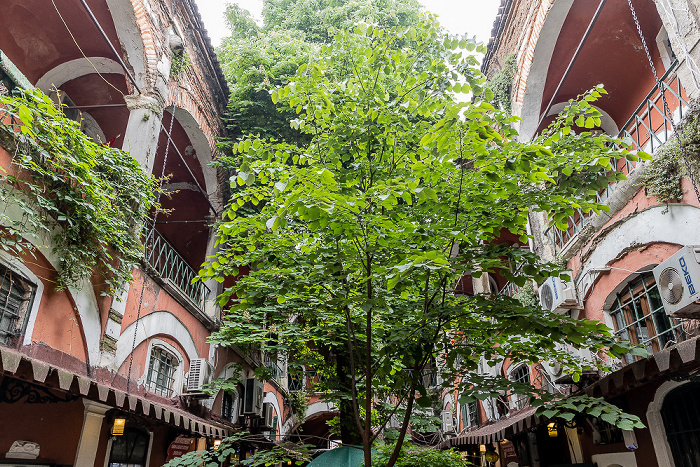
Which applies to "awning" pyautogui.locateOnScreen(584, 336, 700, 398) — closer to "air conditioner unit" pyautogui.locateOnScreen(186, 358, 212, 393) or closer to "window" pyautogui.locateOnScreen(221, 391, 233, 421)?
"air conditioner unit" pyautogui.locateOnScreen(186, 358, 212, 393)

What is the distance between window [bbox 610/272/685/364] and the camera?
5.49 metres

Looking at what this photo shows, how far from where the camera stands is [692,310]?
415 cm

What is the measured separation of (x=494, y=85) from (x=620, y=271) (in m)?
5.58

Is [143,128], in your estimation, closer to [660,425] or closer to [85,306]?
[85,306]

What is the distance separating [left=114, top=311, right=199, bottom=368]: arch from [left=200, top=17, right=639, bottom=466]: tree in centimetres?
320

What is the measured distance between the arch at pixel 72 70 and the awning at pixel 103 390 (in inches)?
236

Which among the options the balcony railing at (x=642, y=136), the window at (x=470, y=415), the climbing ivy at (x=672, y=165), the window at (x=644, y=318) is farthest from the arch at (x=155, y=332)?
the window at (x=470, y=415)

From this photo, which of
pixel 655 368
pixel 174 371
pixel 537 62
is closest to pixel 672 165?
pixel 655 368

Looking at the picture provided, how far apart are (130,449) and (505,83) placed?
981cm

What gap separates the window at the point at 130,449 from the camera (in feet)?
21.2

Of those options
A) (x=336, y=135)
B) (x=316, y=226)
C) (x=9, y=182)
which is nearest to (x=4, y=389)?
(x=9, y=182)

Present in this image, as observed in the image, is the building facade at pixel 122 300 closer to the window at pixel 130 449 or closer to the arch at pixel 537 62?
the window at pixel 130 449

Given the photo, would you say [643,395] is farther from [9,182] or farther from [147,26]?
[147,26]

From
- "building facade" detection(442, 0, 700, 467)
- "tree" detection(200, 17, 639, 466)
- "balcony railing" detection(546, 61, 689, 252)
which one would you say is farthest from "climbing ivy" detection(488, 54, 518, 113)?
"tree" detection(200, 17, 639, 466)
